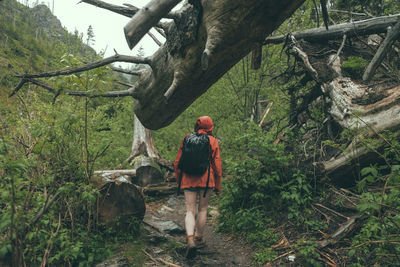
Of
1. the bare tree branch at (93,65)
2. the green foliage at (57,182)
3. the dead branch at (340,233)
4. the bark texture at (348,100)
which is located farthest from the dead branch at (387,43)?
the green foliage at (57,182)

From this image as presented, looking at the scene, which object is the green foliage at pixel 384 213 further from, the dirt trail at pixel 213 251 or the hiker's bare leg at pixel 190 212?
the hiker's bare leg at pixel 190 212

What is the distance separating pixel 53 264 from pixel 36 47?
42.0 metres

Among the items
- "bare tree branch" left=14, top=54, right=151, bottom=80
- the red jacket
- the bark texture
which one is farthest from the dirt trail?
"bare tree branch" left=14, top=54, right=151, bottom=80

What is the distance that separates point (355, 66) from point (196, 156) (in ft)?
10.6

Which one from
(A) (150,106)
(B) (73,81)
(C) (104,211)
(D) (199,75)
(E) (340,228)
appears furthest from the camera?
(C) (104,211)

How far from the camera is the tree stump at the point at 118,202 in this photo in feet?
13.7

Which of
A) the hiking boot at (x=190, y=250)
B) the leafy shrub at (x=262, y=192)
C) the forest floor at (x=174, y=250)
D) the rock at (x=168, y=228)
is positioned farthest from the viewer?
the rock at (x=168, y=228)

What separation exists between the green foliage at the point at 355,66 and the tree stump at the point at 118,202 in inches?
172

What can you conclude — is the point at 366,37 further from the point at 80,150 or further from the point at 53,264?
the point at 53,264

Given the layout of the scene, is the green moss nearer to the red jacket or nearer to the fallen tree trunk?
the red jacket

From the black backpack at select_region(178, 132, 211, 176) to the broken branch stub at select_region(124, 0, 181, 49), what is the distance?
8.86 ft

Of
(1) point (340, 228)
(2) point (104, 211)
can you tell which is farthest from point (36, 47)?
(1) point (340, 228)

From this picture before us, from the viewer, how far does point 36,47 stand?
119 feet

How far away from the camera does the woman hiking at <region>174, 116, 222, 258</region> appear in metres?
4.26
